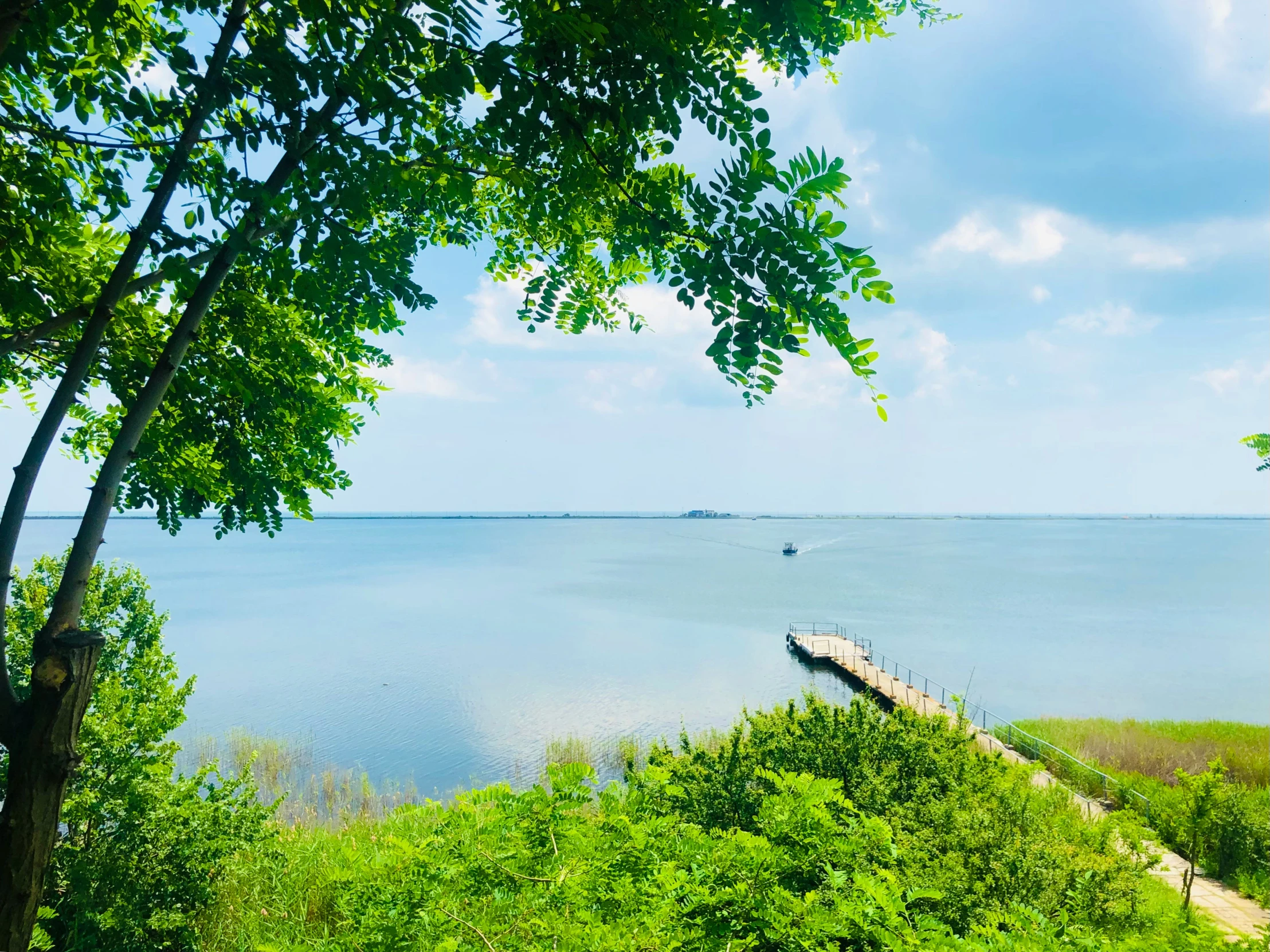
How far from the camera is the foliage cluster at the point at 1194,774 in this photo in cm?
1138

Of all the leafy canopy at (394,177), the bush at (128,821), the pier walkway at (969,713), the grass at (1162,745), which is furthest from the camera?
the grass at (1162,745)

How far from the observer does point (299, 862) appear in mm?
8328

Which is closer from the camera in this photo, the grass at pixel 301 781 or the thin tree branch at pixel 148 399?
the thin tree branch at pixel 148 399

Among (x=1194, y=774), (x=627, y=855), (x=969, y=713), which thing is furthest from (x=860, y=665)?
(x=627, y=855)

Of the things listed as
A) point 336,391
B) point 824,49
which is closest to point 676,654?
point 336,391

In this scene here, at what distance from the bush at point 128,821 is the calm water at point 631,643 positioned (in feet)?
41.6

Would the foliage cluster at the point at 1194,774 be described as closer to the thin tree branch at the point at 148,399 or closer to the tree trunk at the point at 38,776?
the tree trunk at the point at 38,776

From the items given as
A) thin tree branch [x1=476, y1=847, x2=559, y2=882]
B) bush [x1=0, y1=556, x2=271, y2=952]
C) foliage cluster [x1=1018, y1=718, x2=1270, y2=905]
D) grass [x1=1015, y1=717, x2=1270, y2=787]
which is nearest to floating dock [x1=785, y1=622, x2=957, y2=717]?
grass [x1=1015, y1=717, x2=1270, y2=787]

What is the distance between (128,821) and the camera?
7.28m

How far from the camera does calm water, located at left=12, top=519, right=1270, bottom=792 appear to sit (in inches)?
1032

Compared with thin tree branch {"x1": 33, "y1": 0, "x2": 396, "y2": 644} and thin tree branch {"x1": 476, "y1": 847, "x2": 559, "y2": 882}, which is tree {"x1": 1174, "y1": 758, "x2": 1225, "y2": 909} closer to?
thin tree branch {"x1": 476, "y1": 847, "x2": 559, "y2": 882}

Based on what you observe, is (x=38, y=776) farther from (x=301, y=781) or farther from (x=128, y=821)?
(x=301, y=781)

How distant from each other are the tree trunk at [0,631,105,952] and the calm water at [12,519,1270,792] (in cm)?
1899

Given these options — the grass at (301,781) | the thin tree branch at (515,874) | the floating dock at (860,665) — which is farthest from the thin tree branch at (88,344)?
the floating dock at (860,665)
